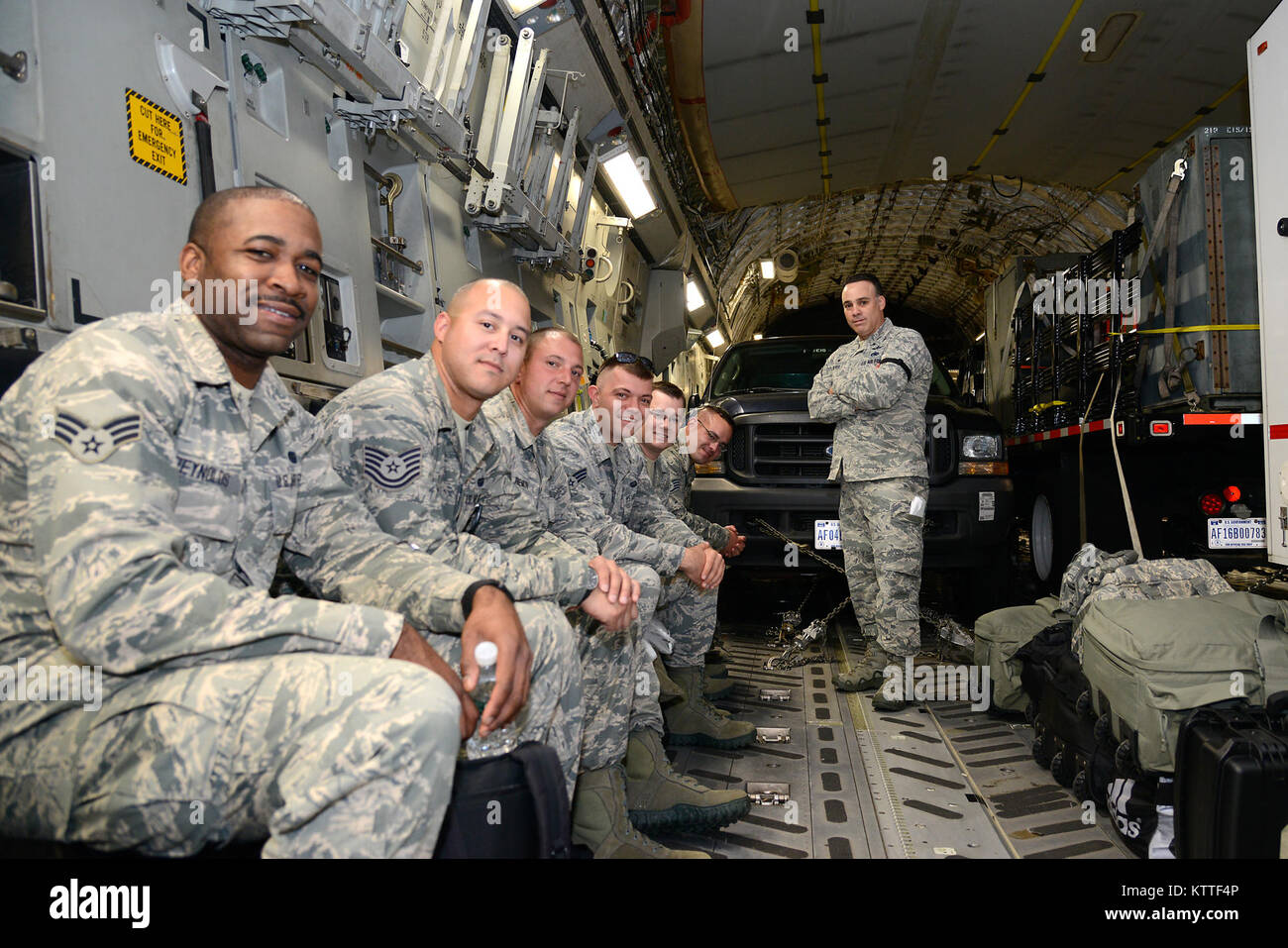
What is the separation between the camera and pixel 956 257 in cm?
1380

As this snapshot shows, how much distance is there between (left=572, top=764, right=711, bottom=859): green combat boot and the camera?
6.38 ft

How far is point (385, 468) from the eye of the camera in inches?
72.6

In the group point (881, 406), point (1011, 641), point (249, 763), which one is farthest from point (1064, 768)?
point (249, 763)

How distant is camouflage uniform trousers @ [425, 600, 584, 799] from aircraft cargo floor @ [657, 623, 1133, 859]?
75 cm

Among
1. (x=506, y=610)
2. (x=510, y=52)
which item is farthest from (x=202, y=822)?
(x=510, y=52)

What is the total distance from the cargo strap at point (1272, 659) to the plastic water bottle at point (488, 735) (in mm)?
1821

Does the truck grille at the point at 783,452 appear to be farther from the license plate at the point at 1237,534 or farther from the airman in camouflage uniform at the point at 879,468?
the license plate at the point at 1237,534

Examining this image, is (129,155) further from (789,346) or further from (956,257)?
(956,257)

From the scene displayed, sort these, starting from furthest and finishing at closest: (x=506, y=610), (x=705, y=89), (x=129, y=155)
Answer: (x=705, y=89) < (x=129, y=155) < (x=506, y=610)

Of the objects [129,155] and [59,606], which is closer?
[59,606]

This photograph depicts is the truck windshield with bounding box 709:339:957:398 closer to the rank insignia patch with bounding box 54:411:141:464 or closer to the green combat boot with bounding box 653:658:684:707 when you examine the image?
the green combat boot with bounding box 653:658:684:707

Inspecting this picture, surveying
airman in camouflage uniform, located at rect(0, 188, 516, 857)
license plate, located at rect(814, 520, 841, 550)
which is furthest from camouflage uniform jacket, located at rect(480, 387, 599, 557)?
license plate, located at rect(814, 520, 841, 550)

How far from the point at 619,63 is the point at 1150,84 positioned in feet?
14.2

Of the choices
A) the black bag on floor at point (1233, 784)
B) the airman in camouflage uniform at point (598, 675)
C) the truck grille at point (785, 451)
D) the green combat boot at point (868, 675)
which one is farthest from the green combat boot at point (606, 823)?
the truck grille at point (785, 451)
